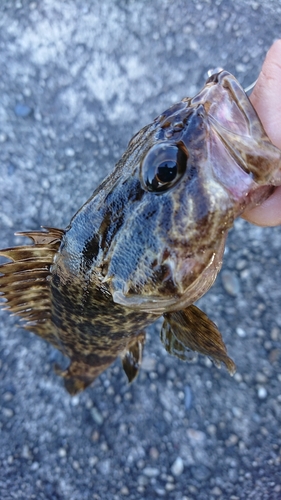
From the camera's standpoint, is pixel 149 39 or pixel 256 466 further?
pixel 149 39

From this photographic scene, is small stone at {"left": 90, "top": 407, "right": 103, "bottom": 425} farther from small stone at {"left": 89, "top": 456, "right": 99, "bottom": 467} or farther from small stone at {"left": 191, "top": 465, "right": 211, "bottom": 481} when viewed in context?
small stone at {"left": 191, "top": 465, "right": 211, "bottom": 481}

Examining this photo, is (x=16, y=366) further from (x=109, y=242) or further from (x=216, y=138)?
(x=216, y=138)

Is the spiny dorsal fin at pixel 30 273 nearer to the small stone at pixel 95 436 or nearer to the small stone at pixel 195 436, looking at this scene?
the small stone at pixel 95 436

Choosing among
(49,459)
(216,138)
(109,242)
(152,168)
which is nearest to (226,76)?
(216,138)

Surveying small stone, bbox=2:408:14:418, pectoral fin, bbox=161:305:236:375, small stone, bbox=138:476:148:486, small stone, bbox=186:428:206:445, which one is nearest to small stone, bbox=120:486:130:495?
small stone, bbox=138:476:148:486

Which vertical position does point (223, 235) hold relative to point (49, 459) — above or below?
above

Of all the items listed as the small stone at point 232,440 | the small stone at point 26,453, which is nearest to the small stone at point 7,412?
the small stone at point 26,453

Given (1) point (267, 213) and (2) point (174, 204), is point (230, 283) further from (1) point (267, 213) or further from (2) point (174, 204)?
(2) point (174, 204)
